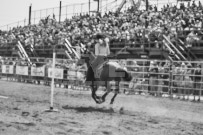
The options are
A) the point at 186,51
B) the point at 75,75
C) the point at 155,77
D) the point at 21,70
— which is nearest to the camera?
the point at 155,77

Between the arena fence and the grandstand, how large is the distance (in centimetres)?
251

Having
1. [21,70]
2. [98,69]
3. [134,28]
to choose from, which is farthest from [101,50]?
[21,70]

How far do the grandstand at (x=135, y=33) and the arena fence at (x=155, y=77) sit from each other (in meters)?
2.51

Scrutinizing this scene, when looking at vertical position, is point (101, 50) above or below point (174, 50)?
below

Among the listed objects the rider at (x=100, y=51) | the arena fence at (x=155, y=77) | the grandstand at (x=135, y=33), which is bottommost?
the arena fence at (x=155, y=77)

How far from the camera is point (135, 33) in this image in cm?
2191

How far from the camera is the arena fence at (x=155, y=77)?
51.6 feet

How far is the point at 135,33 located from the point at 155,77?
5.41 metres

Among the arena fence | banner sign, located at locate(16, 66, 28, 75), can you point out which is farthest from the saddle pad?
banner sign, located at locate(16, 66, 28, 75)

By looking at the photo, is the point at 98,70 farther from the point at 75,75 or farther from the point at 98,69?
the point at 75,75

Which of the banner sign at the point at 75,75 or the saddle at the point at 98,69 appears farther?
the banner sign at the point at 75,75

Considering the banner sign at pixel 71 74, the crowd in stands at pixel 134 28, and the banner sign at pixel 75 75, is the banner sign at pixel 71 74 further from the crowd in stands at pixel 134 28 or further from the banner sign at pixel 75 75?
the crowd in stands at pixel 134 28

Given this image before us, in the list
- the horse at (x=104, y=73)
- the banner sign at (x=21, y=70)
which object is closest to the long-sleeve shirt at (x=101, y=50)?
the horse at (x=104, y=73)

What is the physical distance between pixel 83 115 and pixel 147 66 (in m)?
8.75
